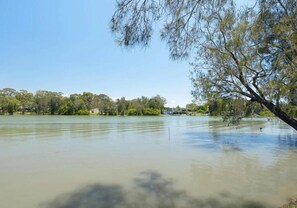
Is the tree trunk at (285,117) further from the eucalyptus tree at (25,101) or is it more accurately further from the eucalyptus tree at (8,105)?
the eucalyptus tree at (25,101)

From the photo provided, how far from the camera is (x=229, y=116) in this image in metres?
15.8

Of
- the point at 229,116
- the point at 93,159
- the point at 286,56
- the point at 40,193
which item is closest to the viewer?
the point at 286,56

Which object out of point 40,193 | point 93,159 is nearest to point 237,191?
point 40,193

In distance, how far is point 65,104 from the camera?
9550cm

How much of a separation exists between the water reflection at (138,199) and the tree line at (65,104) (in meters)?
86.9

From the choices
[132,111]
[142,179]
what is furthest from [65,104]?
[142,179]

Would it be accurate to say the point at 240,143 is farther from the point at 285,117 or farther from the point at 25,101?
the point at 25,101

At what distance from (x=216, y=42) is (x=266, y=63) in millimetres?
2758

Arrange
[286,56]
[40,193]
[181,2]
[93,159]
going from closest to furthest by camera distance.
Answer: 1. [181,2]
2. [286,56]
3. [40,193]
4. [93,159]

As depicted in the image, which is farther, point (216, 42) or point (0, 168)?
point (0, 168)

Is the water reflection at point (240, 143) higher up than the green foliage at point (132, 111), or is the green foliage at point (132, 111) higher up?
the green foliage at point (132, 111)

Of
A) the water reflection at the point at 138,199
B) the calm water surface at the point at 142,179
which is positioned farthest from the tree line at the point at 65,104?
the water reflection at the point at 138,199

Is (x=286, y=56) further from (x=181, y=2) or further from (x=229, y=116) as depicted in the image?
(x=229, y=116)

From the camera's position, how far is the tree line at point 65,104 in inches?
3551
